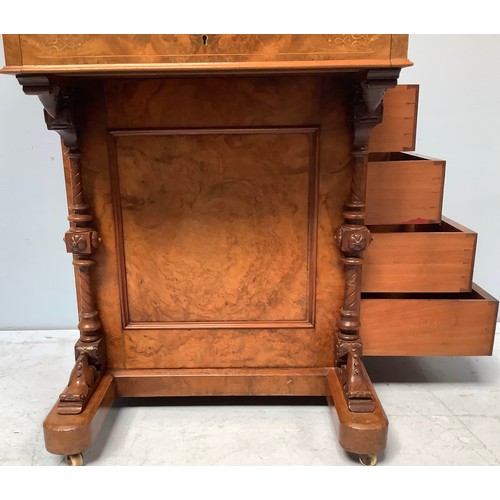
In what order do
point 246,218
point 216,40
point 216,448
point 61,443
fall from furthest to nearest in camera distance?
point 246,218 < point 216,448 < point 61,443 < point 216,40

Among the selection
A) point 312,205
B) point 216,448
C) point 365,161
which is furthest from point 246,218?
point 216,448

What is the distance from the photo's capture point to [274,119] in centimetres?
150

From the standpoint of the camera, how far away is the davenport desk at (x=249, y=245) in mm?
1478

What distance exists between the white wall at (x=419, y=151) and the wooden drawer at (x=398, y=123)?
0.64 metres

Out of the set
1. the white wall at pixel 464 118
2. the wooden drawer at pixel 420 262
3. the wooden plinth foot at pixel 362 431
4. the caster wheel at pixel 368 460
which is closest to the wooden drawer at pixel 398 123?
the wooden drawer at pixel 420 262

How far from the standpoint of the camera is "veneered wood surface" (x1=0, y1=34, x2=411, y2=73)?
3.92 feet

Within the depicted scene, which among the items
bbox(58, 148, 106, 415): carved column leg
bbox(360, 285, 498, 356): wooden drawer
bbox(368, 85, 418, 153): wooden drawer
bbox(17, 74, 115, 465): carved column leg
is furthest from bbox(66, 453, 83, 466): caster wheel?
bbox(368, 85, 418, 153): wooden drawer

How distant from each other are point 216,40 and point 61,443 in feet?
3.42

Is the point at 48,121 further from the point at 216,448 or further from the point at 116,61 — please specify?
the point at 216,448

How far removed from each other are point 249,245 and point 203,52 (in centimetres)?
59

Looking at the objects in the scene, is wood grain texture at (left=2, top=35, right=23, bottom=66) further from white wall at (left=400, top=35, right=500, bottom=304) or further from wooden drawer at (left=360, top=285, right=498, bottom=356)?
white wall at (left=400, top=35, right=500, bottom=304)

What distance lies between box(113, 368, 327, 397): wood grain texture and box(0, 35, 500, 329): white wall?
83 cm

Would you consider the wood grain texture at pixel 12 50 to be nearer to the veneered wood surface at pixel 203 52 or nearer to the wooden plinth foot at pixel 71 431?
the veneered wood surface at pixel 203 52

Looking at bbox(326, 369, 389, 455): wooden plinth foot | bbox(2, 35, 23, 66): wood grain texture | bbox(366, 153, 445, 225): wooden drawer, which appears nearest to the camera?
bbox(2, 35, 23, 66): wood grain texture
